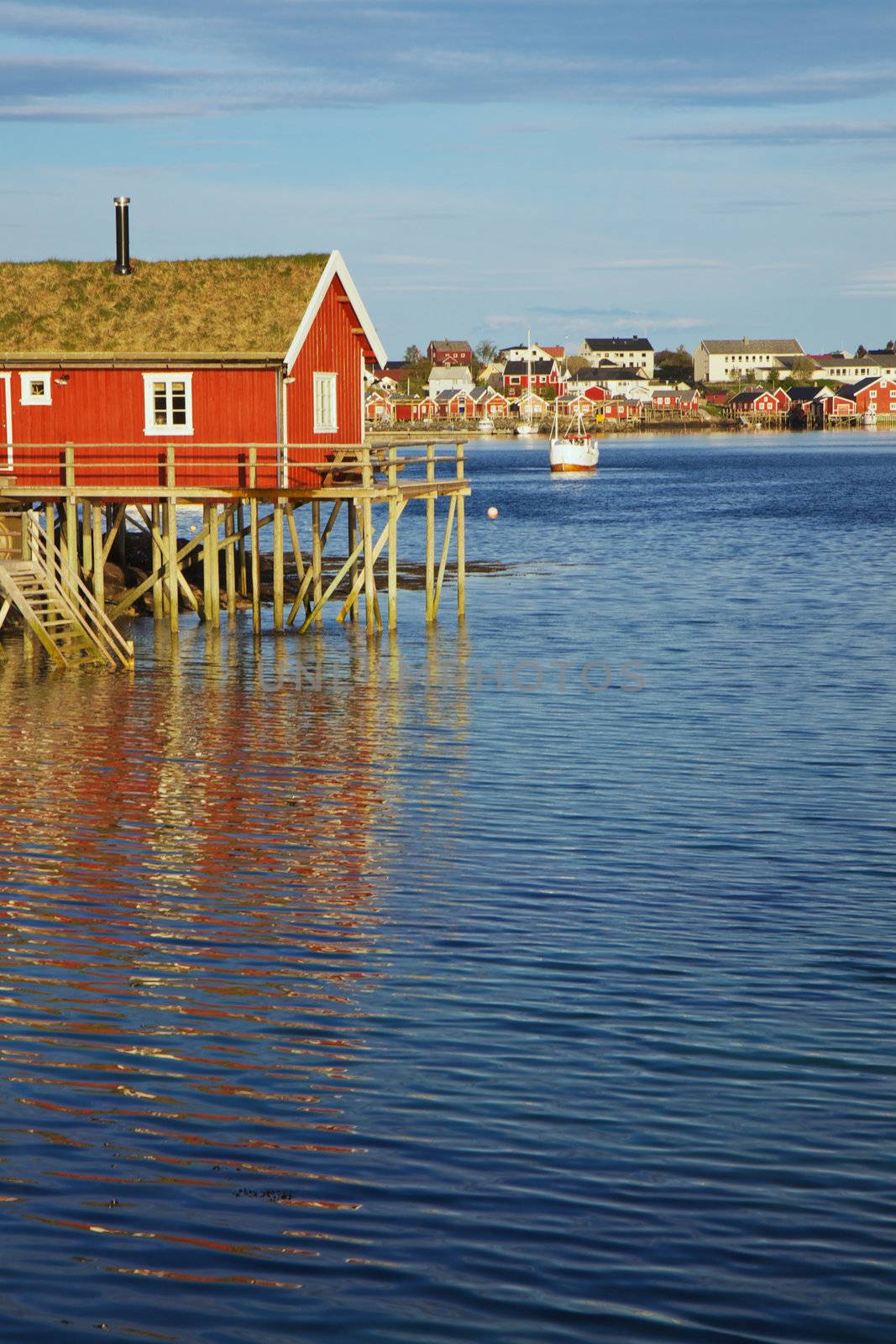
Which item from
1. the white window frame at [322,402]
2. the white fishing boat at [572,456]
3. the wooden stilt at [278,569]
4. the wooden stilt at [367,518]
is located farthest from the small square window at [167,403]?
the white fishing boat at [572,456]

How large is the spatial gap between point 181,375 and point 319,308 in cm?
322

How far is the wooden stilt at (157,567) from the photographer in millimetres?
34062

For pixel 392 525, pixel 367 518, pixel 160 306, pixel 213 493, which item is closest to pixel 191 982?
pixel 367 518

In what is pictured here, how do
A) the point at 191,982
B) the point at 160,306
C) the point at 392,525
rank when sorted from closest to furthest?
the point at 191,982 < the point at 392,525 < the point at 160,306

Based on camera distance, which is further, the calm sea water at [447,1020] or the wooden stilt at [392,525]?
the wooden stilt at [392,525]

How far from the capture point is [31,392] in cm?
3288

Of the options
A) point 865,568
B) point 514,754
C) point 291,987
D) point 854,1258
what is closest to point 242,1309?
point 854,1258

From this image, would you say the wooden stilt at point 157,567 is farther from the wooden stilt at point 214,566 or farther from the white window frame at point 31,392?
the white window frame at point 31,392

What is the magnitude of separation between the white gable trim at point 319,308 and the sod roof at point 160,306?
0.17m

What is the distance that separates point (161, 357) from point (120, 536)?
9.67m

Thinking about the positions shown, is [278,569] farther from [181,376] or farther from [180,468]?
[181,376]

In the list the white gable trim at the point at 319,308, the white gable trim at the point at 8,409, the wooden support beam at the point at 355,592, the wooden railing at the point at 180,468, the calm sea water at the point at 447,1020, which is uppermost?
the white gable trim at the point at 319,308

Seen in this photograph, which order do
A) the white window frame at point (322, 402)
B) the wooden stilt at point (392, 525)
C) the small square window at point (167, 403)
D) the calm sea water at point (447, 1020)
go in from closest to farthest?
the calm sea water at point (447, 1020) → the wooden stilt at point (392, 525) → the small square window at point (167, 403) → the white window frame at point (322, 402)

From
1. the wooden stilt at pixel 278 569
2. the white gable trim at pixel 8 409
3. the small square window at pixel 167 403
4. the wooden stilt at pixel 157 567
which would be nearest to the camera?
the wooden stilt at pixel 278 569
